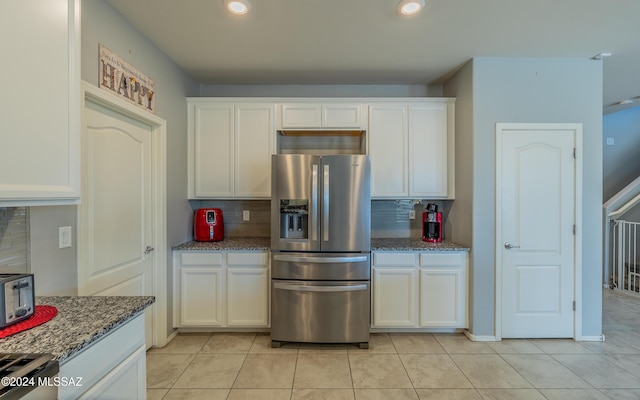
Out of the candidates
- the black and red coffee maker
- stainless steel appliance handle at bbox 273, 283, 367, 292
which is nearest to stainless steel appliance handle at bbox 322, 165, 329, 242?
stainless steel appliance handle at bbox 273, 283, 367, 292

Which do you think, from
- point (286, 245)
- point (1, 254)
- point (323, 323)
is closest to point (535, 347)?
point (323, 323)

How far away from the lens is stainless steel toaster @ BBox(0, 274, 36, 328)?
1.06m

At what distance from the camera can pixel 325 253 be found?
8.45ft

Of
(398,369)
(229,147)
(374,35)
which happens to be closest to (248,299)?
(398,369)

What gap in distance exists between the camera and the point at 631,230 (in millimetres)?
4363

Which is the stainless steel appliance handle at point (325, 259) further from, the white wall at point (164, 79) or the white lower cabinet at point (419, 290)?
the white wall at point (164, 79)

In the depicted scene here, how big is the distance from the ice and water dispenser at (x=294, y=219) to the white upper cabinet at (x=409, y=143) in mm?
855

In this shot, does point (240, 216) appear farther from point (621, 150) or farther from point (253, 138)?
point (621, 150)

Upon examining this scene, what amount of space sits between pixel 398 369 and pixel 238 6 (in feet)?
9.60

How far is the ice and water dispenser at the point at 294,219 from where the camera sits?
8.46 ft

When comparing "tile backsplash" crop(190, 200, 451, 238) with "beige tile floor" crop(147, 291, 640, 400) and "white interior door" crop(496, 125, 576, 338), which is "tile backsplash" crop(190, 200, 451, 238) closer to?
"white interior door" crop(496, 125, 576, 338)

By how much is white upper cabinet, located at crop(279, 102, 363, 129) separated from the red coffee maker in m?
1.23

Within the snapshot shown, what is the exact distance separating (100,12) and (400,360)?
3.37m

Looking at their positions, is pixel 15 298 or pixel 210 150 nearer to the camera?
pixel 15 298
